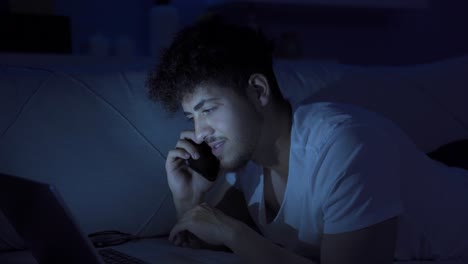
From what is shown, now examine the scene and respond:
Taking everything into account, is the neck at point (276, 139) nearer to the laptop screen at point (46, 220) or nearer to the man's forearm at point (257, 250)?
the man's forearm at point (257, 250)

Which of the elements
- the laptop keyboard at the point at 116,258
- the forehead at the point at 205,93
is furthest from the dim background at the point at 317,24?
the laptop keyboard at the point at 116,258

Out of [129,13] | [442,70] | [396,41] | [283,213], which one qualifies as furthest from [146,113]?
[396,41]

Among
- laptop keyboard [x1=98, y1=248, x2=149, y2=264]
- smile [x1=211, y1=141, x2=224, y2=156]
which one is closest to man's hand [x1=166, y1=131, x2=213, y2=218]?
smile [x1=211, y1=141, x2=224, y2=156]

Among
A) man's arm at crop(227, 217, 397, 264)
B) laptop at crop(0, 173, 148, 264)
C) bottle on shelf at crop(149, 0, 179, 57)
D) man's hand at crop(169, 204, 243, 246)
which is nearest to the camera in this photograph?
laptop at crop(0, 173, 148, 264)

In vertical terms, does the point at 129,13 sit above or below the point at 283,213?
above

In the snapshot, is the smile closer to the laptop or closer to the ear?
the ear

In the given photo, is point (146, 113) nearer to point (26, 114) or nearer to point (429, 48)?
point (26, 114)

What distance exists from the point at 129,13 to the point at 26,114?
4.51ft

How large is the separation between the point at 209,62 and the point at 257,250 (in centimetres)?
46

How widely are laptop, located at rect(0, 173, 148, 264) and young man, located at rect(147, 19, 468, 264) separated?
0.41 metres

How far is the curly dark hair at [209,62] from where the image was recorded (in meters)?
1.38

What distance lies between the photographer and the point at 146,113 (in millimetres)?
1566

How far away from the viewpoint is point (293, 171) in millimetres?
1368

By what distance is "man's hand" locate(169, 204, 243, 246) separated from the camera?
4.12ft
